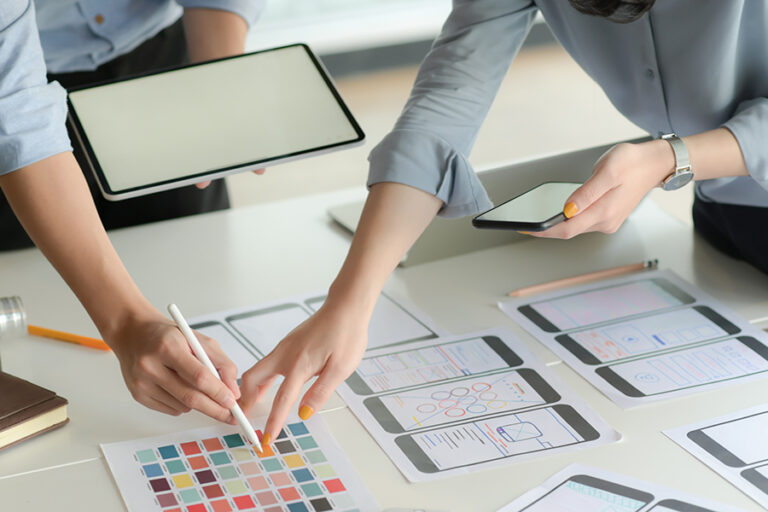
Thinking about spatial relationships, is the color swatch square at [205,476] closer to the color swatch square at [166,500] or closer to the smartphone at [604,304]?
the color swatch square at [166,500]

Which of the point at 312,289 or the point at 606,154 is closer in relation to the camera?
the point at 606,154

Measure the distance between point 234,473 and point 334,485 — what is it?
0.11m

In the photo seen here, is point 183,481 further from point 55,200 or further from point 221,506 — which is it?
point 55,200

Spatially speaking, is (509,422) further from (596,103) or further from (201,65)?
(596,103)

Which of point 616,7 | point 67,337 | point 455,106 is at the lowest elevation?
point 67,337

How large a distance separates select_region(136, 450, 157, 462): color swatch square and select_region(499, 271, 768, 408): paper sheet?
0.54m

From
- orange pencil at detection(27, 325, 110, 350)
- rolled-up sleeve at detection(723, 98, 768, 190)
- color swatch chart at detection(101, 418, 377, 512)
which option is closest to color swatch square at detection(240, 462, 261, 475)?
color swatch chart at detection(101, 418, 377, 512)

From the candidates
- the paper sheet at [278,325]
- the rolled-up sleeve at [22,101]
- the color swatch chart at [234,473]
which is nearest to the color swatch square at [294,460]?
the color swatch chart at [234,473]

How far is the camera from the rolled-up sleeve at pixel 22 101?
1165 millimetres

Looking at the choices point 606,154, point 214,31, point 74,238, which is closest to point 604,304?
point 606,154

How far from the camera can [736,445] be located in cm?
109

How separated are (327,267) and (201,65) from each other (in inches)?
14.7

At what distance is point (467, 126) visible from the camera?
4.48ft

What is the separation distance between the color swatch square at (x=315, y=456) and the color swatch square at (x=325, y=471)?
0.01 meters
